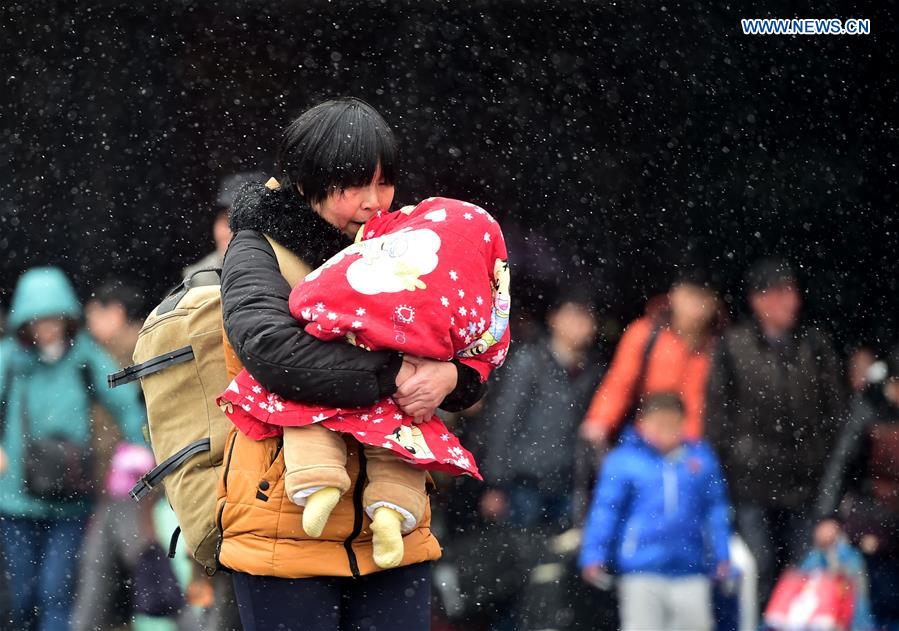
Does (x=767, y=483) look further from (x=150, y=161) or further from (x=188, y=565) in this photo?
(x=150, y=161)

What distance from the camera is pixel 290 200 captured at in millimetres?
2252

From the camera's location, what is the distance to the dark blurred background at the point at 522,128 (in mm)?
5086

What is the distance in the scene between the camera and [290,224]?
2227mm

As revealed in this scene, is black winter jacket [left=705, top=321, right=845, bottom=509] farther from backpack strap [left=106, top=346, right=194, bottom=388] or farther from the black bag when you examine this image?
backpack strap [left=106, top=346, right=194, bottom=388]

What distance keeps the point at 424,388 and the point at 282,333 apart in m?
0.27

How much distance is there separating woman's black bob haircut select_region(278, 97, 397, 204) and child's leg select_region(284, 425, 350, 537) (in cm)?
45

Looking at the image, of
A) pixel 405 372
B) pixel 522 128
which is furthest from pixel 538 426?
pixel 405 372

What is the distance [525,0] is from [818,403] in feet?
6.87

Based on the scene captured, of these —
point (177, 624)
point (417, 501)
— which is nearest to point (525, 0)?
point (177, 624)

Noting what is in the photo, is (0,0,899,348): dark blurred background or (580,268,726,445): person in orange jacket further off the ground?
(0,0,899,348): dark blurred background

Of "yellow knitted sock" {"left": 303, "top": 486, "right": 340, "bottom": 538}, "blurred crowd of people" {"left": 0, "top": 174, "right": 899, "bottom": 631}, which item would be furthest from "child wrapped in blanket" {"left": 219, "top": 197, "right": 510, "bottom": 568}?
"blurred crowd of people" {"left": 0, "top": 174, "right": 899, "bottom": 631}

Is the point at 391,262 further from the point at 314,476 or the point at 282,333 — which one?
the point at 314,476

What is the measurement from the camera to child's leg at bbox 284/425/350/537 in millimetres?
2053

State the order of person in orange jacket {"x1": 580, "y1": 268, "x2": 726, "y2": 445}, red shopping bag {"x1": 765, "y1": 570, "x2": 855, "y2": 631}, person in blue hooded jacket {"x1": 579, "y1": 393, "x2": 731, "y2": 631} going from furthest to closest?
person in orange jacket {"x1": 580, "y1": 268, "x2": 726, "y2": 445}, red shopping bag {"x1": 765, "y1": 570, "x2": 855, "y2": 631}, person in blue hooded jacket {"x1": 579, "y1": 393, "x2": 731, "y2": 631}
